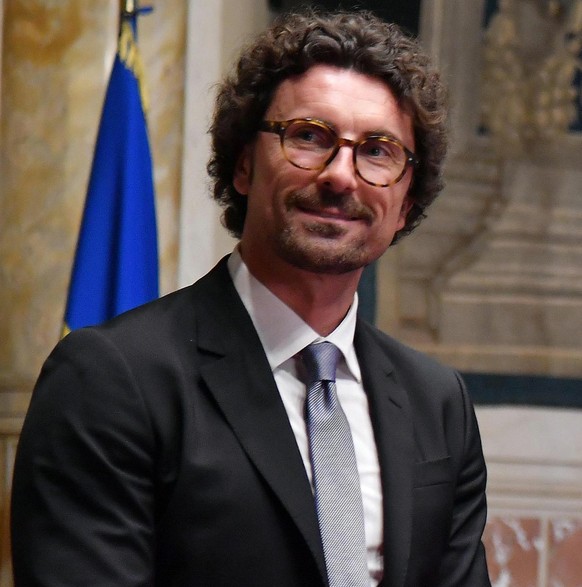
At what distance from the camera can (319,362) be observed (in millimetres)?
1716

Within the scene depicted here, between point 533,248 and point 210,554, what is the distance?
2.52 m

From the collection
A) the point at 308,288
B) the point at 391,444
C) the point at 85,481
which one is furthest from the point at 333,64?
the point at 85,481

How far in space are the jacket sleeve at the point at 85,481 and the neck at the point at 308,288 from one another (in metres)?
0.34

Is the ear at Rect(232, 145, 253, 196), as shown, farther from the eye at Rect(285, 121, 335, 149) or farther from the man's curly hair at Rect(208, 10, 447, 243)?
the eye at Rect(285, 121, 335, 149)

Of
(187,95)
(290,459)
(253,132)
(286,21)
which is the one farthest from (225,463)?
(187,95)

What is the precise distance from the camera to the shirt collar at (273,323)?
1.71 metres

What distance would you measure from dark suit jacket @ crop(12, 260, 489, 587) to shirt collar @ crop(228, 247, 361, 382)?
33 millimetres

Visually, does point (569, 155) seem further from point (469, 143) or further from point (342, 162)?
point (342, 162)

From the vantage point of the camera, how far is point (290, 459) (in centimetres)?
157

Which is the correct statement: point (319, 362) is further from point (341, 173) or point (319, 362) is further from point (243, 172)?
point (243, 172)

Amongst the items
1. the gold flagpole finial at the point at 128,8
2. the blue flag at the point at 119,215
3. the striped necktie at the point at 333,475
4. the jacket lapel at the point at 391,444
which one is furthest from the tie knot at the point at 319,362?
the gold flagpole finial at the point at 128,8

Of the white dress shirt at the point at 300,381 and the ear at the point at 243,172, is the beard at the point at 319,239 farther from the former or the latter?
the ear at the point at 243,172

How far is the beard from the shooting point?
1674mm

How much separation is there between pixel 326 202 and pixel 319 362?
0.88 feet
